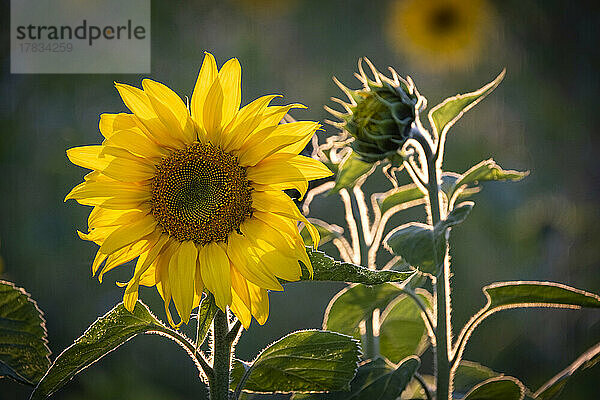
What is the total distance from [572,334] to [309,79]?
39 centimetres

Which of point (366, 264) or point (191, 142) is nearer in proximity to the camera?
point (191, 142)

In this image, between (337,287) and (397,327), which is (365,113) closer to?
(397,327)

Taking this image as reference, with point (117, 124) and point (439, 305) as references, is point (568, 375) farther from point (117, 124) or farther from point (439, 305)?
point (117, 124)

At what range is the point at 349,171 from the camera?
0.42m

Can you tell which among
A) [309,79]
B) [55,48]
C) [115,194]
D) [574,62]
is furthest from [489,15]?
[115,194]

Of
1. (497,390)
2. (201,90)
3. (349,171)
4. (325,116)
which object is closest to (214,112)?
(201,90)

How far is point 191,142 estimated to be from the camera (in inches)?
13.2

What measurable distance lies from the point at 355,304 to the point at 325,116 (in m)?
0.38

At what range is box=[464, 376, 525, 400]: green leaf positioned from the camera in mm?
407

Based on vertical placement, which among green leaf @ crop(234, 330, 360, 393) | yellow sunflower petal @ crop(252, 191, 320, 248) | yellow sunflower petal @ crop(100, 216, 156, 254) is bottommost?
green leaf @ crop(234, 330, 360, 393)

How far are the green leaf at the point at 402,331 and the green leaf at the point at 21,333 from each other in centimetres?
24

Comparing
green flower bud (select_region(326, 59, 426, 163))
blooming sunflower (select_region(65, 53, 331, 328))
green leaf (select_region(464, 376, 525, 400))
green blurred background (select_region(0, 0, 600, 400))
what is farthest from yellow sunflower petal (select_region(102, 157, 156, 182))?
green blurred background (select_region(0, 0, 600, 400))

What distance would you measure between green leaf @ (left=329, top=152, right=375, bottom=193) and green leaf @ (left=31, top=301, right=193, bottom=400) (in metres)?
0.13

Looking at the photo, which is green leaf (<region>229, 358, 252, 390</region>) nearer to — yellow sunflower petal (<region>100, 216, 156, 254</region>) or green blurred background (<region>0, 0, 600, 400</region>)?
yellow sunflower petal (<region>100, 216, 156, 254</region>)
